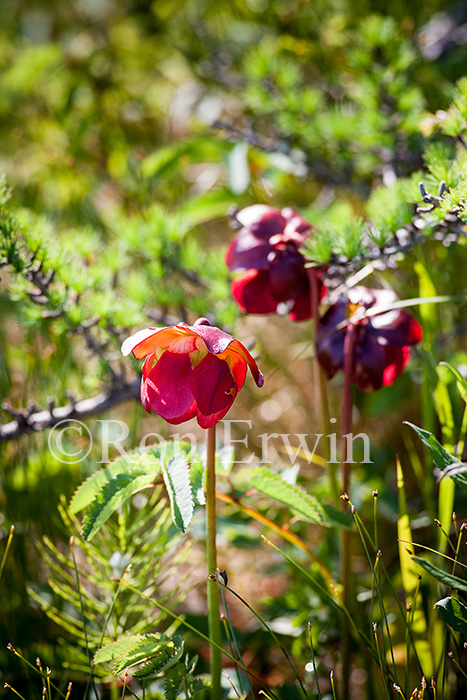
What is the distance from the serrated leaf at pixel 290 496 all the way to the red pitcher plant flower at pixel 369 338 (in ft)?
0.51

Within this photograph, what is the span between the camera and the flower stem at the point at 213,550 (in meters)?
0.48

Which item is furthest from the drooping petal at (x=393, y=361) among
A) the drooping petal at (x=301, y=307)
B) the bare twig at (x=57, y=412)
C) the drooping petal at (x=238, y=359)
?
the bare twig at (x=57, y=412)

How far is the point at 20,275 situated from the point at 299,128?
22.0 inches

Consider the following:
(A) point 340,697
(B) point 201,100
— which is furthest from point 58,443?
(B) point 201,100

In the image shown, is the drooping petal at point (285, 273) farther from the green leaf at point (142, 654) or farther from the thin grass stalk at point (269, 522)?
the green leaf at point (142, 654)

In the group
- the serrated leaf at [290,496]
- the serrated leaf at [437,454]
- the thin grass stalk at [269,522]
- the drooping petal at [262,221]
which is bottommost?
the thin grass stalk at [269,522]

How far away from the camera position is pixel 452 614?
1.51 feet

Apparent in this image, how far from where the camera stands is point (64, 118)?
3.73ft

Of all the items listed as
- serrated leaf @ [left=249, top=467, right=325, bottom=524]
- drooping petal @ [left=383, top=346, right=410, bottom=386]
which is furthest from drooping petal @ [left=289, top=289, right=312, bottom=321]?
serrated leaf @ [left=249, top=467, right=325, bottom=524]

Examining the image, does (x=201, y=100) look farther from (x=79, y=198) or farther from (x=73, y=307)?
(x=73, y=307)

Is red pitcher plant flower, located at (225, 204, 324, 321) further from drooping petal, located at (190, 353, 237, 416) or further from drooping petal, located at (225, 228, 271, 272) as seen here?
drooping petal, located at (190, 353, 237, 416)

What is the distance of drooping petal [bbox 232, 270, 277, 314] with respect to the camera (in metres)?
0.64

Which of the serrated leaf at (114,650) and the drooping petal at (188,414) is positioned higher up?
the drooping petal at (188,414)

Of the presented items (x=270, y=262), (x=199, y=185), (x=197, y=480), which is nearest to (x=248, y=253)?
(x=270, y=262)
